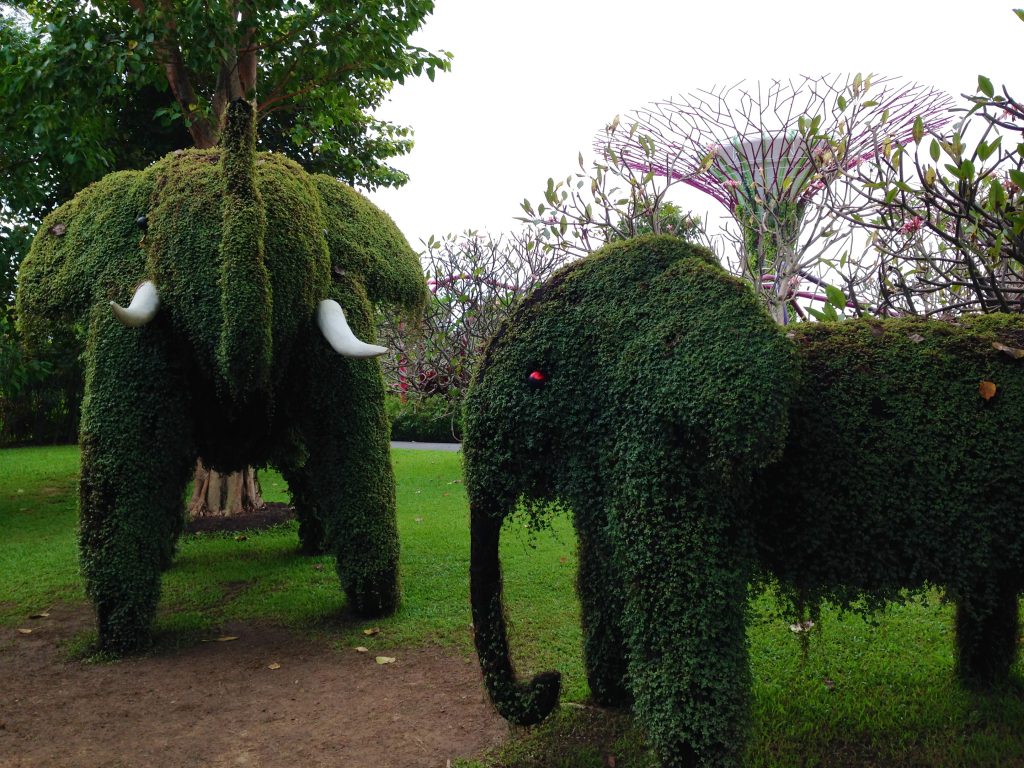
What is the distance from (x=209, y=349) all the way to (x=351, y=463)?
44.1 inches

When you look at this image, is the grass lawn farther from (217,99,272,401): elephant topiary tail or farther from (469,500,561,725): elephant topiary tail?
(217,99,272,401): elephant topiary tail

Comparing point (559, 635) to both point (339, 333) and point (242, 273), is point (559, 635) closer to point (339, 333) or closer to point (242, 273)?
point (339, 333)

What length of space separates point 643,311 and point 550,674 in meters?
1.47

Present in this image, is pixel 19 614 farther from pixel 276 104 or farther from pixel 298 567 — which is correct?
pixel 276 104

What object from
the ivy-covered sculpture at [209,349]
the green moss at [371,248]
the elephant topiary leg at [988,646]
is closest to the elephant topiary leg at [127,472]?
the ivy-covered sculpture at [209,349]

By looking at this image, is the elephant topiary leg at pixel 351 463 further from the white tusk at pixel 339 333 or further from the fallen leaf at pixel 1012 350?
the fallen leaf at pixel 1012 350

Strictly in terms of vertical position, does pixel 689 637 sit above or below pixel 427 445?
below

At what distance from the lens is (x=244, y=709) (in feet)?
14.2

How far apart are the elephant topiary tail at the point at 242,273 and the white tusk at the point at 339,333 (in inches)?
19.7

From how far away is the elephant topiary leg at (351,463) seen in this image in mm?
5211

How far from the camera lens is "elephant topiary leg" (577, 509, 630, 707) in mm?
3580

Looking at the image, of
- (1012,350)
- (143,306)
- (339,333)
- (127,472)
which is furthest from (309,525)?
(1012,350)

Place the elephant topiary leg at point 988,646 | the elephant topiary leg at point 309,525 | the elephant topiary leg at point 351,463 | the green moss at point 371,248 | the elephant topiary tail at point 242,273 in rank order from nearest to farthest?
the elephant topiary leg at point 988,646, the elephant topiary tail at point 242,273, the elephant topiary leg at point 351,463, the green moss at point 371,248, the elephant topiary leg at point 309,525

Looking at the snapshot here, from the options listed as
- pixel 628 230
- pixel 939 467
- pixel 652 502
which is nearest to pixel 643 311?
pixel 652 502
